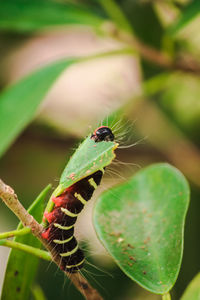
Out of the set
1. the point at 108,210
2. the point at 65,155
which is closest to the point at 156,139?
the point at 65,155

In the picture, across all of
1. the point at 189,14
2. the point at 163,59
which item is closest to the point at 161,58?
the point at 163,59

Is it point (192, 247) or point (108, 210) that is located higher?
point (108, 210)

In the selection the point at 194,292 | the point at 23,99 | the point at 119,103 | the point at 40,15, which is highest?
the point at 40,15

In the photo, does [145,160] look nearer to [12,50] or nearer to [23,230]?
[12,50]

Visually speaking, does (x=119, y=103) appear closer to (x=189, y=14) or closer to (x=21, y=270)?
(x=189, y=14)

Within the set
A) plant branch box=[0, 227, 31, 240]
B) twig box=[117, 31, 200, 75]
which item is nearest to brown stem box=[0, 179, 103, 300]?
plant branch box=[0, 227, 31, 240]
